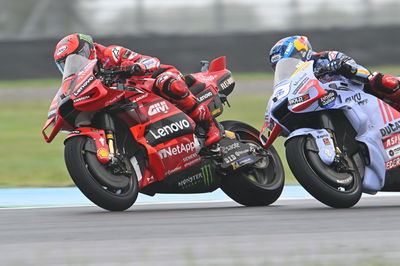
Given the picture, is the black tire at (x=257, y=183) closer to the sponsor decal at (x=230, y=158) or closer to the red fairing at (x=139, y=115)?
the sponsor decal at (x=230, y=158)

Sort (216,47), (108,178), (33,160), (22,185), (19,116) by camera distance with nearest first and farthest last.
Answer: (108,178) → (22,185) → (33,160) → (19,116) → (216,47)

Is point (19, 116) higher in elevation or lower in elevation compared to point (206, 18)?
lower

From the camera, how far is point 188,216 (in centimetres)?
629

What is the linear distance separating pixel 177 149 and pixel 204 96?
2.15 feet

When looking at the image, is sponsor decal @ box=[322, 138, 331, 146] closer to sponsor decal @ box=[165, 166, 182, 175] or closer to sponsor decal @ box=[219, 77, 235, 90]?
sponsor decal @ box=[165, 166, 182, 175]

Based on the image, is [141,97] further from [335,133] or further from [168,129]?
[335,133]

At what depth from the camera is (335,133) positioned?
21.4 ft

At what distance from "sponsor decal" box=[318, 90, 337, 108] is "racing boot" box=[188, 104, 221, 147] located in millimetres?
1028

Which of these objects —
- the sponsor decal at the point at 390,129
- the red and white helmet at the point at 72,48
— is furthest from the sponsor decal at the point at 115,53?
the sponsor decal at the point at 390,129

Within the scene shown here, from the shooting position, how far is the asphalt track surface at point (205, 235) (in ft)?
14.6

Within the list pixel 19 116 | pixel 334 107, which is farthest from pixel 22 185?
pixel 19 116

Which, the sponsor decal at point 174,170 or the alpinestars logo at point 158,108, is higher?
the alpinestars logo at point 158,108

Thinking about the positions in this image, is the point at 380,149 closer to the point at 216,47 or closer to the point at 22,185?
the point at 22,185

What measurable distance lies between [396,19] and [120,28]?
5727 millimetres
